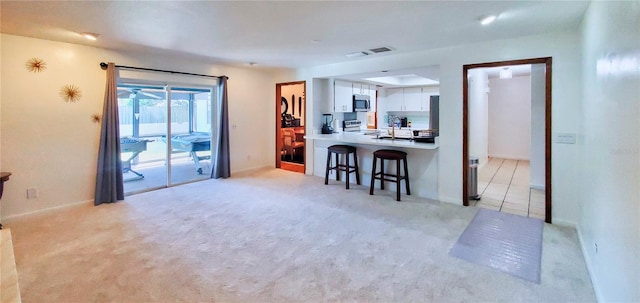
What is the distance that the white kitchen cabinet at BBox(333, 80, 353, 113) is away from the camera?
6362 millimetres

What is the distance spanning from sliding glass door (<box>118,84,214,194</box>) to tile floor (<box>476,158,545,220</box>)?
5.05 metres

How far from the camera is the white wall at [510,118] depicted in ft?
26.1

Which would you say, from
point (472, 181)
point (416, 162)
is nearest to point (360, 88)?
point (416, 162)

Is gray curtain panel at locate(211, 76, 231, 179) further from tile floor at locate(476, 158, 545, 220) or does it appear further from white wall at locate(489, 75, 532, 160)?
white wall at locate(489, 75, 532, 160)

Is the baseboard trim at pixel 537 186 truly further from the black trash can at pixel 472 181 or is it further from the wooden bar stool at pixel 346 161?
the wooden bar stool at pixel 346 161

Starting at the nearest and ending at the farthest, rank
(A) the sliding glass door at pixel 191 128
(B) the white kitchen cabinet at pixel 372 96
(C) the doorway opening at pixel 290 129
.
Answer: (A) the sliding glass door at pixel 191 128 → (C) the doorway opening at pixel 290 129 → (B) the white kitchen cabinet at pixel 372 96

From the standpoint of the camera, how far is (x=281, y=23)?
3168mm

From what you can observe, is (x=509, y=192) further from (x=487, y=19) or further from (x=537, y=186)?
(x=487, y=19)

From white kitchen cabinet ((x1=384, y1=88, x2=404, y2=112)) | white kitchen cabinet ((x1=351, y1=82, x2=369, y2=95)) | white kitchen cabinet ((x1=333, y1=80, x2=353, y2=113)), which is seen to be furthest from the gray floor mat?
white kitchen cabinet ((x1=384, y1=88, x2=404, y2=112))

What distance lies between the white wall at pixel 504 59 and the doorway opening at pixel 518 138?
0.07 meters

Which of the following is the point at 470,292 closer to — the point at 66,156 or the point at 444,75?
the point at 444,75

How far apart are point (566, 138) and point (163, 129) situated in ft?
19.3

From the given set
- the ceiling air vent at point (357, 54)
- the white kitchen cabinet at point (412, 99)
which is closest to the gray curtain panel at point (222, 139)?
the ceiling air vent at point (357, 54)

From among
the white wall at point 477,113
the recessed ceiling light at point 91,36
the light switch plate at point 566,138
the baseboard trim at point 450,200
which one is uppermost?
the recessed ceiling light at point 91,36
